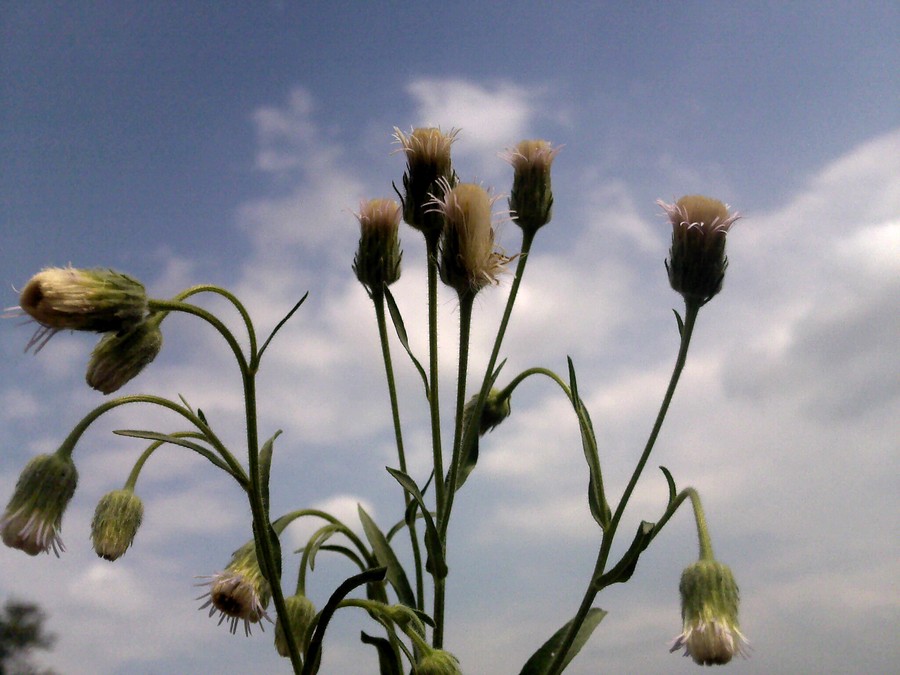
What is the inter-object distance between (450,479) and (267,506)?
0.47 metres

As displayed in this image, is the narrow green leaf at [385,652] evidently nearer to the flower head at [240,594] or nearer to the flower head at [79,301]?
the flower head at [240,594]

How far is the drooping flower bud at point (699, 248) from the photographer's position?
2.24 m

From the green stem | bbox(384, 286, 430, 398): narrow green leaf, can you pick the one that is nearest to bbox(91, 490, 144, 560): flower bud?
bbox(384, 286, 430, 398): narrow green leaf

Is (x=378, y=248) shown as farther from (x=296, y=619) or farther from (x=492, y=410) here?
(x=296, y=619)

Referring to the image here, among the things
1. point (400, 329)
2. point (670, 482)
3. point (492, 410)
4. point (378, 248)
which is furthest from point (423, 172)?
point (670, 482)

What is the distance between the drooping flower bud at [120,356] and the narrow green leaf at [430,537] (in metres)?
0.67

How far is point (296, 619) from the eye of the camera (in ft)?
7.65

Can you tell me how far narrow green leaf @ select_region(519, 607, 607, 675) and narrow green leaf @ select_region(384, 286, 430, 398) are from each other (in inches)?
29.3

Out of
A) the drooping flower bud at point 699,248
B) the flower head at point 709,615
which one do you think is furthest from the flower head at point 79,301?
the flower head at point 709,615

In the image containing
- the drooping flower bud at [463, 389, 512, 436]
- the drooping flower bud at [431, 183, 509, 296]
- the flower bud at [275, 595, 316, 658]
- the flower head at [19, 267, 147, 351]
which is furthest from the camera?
the drooping flower bud at [463, 389, 512, 436]

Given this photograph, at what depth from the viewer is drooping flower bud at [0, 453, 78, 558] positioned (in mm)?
2037

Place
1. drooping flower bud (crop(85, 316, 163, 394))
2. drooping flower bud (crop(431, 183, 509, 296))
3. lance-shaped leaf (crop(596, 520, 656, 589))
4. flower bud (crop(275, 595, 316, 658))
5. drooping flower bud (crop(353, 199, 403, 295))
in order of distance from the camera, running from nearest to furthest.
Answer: drooping flower bud (crop(85, 316, 163, 394)) < lance-shaped leaf (crop(596, 520, 656, 589)) < drooping flower bud (crop(431, 183, 509, 296)) < flower bud (crop(275, 595, 316, 658)) < drooping flower bud (crop(353, 199, 403, 295))

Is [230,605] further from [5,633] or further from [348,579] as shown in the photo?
[5,633]

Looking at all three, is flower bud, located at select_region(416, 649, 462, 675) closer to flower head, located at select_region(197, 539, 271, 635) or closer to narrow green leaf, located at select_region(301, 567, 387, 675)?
narrow green leaf, located at select_region(301, 567, 387, 675)
